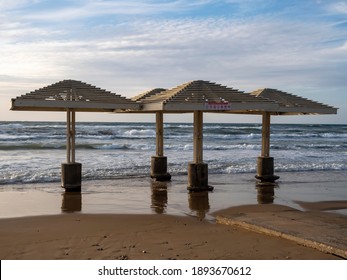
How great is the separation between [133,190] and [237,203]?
3.19m

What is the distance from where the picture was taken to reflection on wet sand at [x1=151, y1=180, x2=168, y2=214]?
407 inches

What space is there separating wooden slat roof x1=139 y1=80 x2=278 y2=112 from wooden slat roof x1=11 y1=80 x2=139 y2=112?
84 centimetres

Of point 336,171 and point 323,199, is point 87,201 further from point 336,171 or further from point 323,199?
point 336,171

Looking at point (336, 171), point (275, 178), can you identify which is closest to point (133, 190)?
point (275, 178)

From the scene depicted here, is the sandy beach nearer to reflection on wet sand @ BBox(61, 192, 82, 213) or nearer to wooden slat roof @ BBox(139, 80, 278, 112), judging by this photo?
reflection on wet sand @ BBox(61, 192, 82, 213)

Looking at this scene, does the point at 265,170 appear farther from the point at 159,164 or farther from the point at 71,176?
the point at 71,176

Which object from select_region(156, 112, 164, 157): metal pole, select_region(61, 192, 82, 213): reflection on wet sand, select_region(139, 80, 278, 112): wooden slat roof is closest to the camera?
select_region(61, 192, 82, 213): reflection on wet sand

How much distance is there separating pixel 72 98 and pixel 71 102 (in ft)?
0.91

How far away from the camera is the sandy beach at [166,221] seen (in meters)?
6.41

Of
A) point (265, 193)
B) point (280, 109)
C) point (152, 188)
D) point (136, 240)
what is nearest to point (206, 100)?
point (280, 109)

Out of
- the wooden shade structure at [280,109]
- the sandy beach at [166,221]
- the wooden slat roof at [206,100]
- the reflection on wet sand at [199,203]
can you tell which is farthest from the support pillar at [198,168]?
the wooden shade structure at [280,109]

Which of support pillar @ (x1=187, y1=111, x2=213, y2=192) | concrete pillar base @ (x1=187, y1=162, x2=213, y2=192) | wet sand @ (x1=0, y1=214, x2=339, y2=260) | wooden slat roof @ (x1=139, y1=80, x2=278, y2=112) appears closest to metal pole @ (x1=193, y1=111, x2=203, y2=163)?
support pillar @ (x1=187, y1=111, x2=213, y2=192)

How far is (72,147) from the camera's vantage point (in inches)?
477

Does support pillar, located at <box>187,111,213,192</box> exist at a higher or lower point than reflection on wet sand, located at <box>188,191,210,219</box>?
higher
